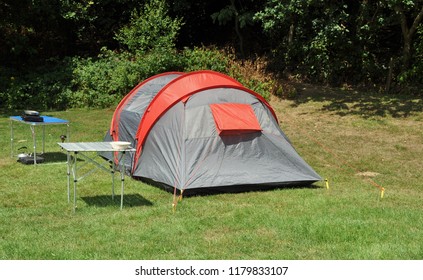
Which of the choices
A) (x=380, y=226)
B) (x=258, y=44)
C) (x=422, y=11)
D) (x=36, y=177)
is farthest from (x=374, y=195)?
(x=258, y=44)

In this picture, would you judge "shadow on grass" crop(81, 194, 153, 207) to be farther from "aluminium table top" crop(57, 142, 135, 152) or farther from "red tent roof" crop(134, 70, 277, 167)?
"red tent roof" crop(134, 70, 277, 167)

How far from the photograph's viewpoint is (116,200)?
7285mm

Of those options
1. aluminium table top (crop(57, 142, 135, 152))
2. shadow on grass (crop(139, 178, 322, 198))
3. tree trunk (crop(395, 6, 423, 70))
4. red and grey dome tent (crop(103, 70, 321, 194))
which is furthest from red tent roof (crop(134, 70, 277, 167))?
tree trunk (crop(395, 6, 423, 70))

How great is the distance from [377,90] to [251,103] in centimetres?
949

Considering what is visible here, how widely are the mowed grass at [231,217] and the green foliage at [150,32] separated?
7.33 meters

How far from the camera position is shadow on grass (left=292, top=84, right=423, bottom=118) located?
46.5 feet

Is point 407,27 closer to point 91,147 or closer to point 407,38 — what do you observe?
point 407,38

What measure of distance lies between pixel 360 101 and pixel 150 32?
22.1ft

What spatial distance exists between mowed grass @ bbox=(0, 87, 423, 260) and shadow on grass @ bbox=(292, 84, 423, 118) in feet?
10.1

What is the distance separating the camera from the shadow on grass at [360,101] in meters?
14.2

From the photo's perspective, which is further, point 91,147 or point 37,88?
point 37,88

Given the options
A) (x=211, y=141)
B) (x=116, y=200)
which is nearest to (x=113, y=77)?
(x=211, y=141)

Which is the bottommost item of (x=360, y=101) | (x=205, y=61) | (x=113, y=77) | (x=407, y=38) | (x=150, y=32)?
(x=360, y=101)

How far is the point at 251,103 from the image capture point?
27.9 feet
